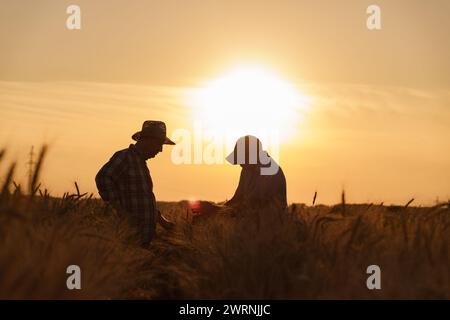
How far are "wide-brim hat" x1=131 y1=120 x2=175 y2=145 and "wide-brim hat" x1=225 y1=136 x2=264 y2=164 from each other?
1.34 meters

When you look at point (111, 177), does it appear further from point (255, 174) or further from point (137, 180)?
point (255, 174)

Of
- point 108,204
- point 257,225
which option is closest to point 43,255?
point 257,225

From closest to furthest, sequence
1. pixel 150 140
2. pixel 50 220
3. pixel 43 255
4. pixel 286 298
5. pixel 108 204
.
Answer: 1. pixel 43 255
2. pixel 286 298
3. pixel 50 220
4. pixel 108 204
5. pixel 150 140

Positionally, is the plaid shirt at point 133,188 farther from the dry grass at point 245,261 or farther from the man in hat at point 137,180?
the dry grass at point 245,261

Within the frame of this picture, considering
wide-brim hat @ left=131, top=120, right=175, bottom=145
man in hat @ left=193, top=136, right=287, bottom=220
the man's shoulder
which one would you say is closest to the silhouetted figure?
man in hat @ left=193, top=136, right=287, bottom=220

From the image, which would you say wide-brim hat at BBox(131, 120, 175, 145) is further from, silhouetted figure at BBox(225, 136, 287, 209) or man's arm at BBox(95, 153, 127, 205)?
silhouetted figure at BBox(225, 136, 287, 209)

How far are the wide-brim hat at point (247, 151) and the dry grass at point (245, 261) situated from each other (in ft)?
9.74

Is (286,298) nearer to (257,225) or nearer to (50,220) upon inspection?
(257,225)

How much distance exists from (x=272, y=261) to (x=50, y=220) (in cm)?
199

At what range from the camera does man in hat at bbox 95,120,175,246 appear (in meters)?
7.23

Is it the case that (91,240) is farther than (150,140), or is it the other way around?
(150,140)

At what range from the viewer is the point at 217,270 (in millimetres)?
4555

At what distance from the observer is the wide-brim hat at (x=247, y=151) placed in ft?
28.5

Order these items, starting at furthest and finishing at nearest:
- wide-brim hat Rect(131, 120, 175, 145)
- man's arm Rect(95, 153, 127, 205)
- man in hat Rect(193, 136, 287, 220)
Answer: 1. man in hat Rect(193, 136, 287, 220)
2. wide-brim hat Rect(131, 120, 175, 145)
3. man's arm Rect(95, 153, 127, 205)
